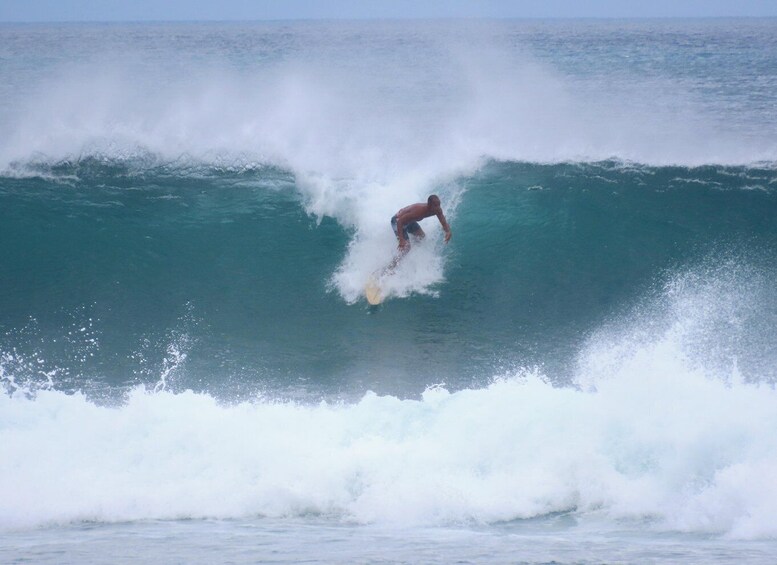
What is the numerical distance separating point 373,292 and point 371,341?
79 centimetres

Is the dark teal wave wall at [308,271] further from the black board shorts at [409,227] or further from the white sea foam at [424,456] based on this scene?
the white sea foam at [424,456]

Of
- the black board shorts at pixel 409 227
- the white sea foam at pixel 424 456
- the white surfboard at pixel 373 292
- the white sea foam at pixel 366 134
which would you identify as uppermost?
the white sea foam at pixel 366 134

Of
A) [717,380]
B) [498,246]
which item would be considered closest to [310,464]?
[717,380]

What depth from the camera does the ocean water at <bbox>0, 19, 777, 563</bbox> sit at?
227 inches

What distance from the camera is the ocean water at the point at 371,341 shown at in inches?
227

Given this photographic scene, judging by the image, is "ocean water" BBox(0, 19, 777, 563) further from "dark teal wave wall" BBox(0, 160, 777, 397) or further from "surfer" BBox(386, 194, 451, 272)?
"surfer" BBox(386, 194, 451, 272)

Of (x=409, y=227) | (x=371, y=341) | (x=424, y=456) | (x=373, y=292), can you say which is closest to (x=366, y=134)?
(x=409, y=227)

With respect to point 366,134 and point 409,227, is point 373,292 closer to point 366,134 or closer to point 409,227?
point 409,227

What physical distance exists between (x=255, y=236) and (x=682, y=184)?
21.3 ft

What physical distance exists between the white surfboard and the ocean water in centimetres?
14

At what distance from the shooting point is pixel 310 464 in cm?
639

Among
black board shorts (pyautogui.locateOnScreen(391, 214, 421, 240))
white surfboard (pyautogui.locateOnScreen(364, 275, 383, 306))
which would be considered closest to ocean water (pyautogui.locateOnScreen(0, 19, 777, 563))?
white surfboard (pyautogui.locateOnScreen(364, 275, 383, 306))

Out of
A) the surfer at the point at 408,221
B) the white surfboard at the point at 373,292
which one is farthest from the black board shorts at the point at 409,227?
the white surfboard at the point at 373,292

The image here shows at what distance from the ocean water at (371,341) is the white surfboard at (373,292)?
14 centimetres
